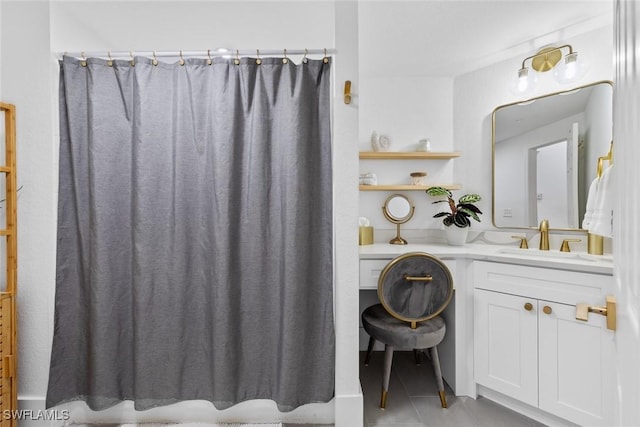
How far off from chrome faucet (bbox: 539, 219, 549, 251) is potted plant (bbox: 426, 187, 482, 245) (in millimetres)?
407

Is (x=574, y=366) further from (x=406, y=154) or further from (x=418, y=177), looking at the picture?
(x=406, y=154)

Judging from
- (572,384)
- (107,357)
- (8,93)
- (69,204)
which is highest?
(8,93)

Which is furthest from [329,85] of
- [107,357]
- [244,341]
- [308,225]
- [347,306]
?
[107,357]

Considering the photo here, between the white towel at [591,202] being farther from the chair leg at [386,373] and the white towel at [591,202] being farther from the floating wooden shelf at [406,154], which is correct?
the chair leg at [386,373]

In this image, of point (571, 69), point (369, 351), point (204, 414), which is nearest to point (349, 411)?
point (369, 351)

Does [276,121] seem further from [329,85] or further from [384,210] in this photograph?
[384,210]

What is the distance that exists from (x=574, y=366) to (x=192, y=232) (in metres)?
2.16

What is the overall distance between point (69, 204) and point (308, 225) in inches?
52.2

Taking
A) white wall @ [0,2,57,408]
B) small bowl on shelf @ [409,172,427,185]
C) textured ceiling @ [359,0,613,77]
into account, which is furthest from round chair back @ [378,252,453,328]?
white wall @ [0,2,57,408]

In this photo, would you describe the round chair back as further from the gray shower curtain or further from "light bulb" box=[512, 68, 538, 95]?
"light bulb" box=[512, 68, 538, 95]

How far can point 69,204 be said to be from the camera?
6.03ft

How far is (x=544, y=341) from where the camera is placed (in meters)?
1.84

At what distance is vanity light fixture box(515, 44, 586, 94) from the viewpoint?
222 cm

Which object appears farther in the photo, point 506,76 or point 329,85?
point 506,76
